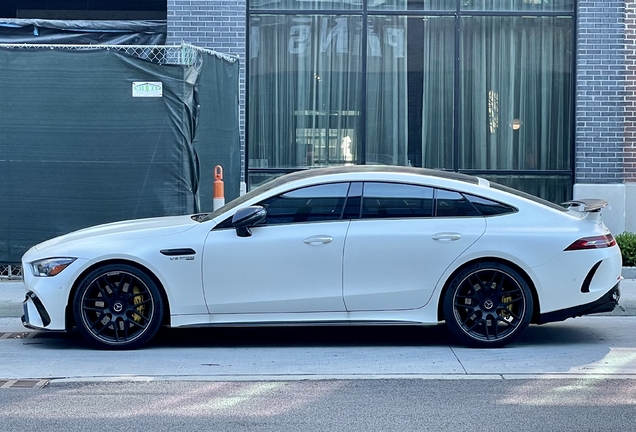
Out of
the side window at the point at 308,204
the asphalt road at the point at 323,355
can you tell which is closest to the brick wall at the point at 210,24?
the asphalt road at the point at 323,355

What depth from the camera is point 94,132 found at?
10328mm

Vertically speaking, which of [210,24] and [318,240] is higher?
[210,24]

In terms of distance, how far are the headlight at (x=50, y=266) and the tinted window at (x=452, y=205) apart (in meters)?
2.86

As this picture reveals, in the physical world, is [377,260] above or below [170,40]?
below

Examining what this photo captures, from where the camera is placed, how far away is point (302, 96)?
13516mm

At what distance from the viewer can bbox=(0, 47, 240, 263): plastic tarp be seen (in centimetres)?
1027

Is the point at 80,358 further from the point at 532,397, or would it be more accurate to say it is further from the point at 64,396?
the point at 532,397

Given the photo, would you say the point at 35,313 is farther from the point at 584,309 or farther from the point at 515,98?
the point at 515,98

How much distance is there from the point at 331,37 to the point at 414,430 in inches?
347

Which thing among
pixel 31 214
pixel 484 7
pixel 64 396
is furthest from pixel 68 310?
pixel 484 7

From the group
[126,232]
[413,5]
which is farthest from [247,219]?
[413,5]

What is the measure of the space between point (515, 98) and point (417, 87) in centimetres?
139

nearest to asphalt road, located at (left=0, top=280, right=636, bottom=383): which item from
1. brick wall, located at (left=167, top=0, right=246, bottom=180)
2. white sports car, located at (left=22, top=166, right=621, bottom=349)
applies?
white sports car, located at (left=22, top=166, right=621, bottom=349)

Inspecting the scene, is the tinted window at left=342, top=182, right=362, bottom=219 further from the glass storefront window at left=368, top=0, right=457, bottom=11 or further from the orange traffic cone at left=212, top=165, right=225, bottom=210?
the glass storefront window at left=368, top=0, right=457, bottom=11
